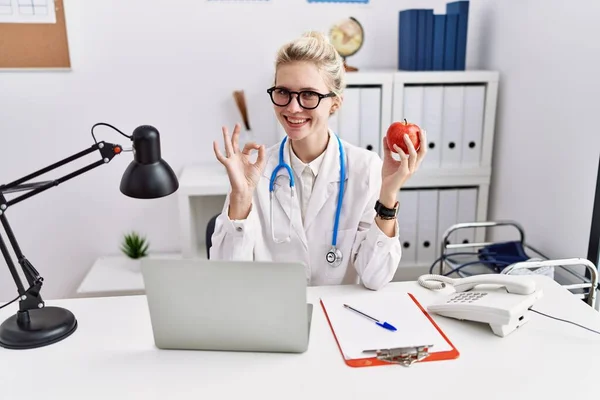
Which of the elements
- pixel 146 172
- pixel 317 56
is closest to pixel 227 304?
pixel 146 172

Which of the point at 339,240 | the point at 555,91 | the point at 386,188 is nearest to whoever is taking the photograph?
the point at 386,188

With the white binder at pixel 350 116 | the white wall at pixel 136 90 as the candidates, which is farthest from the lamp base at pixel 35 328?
the white binder at pixel 350 116

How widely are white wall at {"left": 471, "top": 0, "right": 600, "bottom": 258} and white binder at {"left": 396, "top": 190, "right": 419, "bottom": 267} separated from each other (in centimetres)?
40

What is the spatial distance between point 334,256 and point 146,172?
68 cm

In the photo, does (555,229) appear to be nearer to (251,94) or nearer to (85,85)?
(251,94)

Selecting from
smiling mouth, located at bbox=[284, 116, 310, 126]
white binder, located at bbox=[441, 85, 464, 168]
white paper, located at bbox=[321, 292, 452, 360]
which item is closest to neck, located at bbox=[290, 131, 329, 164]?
smiling mouth, located at bbox=[284, 116, 310, 126]

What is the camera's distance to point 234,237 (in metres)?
1.50

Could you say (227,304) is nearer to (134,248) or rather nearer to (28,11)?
(134,248)

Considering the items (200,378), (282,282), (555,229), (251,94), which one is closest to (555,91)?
(555,229)

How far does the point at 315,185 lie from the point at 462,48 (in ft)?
4.05

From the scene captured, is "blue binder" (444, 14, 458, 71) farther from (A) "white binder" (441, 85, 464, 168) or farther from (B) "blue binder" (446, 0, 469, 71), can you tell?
(A) "white binder" (441, 85, 464, 168)

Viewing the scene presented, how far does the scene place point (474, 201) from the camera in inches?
101

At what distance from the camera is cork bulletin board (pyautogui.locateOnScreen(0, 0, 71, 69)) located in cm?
239

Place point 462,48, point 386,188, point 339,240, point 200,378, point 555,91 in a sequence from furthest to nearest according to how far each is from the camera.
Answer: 1. point 462,48
2. point 555,91
3. point 339,240
4. point 386,188
5. point 200,378
